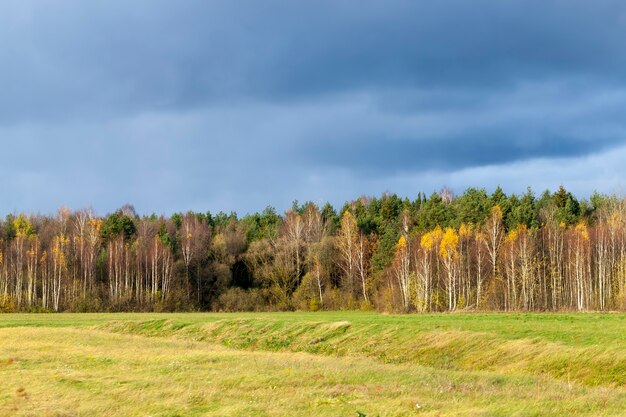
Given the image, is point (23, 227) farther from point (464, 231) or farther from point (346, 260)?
point (464, 231)

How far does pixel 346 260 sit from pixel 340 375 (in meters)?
80.9

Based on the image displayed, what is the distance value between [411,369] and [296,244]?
83.3 meters

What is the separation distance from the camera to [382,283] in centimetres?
9319

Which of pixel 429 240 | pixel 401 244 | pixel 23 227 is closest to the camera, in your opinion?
pixel 429 240

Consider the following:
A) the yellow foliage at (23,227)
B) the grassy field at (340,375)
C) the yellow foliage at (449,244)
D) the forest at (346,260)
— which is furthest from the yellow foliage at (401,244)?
the yellow foliage at (23,227)

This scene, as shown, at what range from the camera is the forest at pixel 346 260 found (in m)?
80.0

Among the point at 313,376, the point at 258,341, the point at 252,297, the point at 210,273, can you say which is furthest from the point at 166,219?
the point at 313,376

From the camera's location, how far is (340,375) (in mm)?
20391

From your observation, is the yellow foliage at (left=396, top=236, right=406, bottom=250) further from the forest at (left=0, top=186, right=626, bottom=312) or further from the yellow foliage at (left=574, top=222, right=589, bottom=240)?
the yellow foliage at (left=574, top=222, right=589, bottom=240)

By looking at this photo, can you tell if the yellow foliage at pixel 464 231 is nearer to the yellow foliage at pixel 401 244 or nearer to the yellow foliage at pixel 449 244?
the yellow foliage at pixel 449 244

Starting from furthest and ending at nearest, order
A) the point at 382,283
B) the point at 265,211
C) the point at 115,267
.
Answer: the point at 265,211 → the point at 115,267 → the point at 382,283

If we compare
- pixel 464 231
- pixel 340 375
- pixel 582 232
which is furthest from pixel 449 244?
pixel 340 375

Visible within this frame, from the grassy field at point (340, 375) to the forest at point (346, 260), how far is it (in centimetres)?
4418

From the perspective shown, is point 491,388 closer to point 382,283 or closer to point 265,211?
point 382,283
